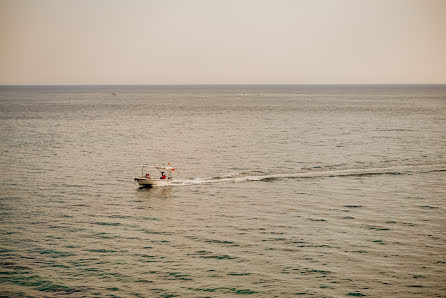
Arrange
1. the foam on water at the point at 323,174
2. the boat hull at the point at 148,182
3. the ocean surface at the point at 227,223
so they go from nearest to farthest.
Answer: the ocean surface at the point at 227,223
the boat hull at the point at 148,182
the foam on water at the point at 323,174

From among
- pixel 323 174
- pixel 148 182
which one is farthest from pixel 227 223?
pixel 323 174

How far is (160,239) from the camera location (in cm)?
3759

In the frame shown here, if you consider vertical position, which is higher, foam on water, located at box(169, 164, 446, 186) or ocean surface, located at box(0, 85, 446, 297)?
foam on water, located at box(169, 164, 446, 186)

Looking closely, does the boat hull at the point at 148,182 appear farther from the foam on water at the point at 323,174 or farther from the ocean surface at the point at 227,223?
the foam on water at the point at 323,174

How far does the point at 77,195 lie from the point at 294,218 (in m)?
26.4

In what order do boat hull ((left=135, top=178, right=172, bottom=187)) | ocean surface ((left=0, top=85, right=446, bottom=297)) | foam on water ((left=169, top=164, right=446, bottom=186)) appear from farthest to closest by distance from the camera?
foam on water ((left=169, top=164, right=446, bottom=186)) → boat hull ((left=135, top=178, right=172, bottom=187)) → ocean surface ((left=0, top=85, right=446, bottom=297))

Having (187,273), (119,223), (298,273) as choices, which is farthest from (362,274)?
(119,223)

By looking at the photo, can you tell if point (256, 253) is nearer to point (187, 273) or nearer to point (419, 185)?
point (187, 273)

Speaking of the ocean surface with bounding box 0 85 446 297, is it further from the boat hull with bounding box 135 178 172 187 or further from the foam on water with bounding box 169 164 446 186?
the boat hull with bounding box 135 178 172 187

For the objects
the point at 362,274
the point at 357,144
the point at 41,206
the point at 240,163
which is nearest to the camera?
the point at 362,274

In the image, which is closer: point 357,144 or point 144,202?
point 144,202

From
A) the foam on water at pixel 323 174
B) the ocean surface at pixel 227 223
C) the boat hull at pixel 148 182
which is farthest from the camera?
the foam on water at pixel 323 174

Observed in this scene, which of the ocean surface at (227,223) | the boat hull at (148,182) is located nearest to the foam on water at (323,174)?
the ocean surface at (227,223)

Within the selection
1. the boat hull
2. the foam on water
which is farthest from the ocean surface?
the boat hull
